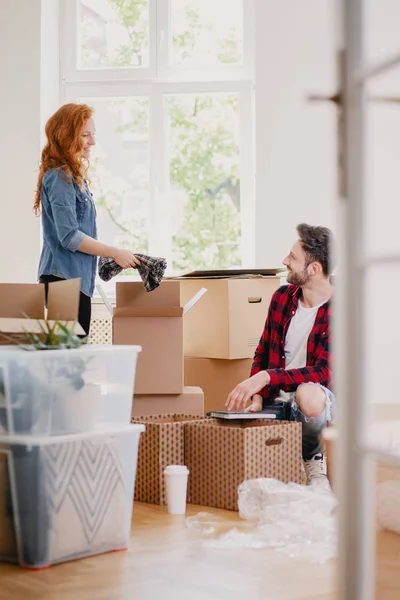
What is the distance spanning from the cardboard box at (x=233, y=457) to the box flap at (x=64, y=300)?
0.62 metres

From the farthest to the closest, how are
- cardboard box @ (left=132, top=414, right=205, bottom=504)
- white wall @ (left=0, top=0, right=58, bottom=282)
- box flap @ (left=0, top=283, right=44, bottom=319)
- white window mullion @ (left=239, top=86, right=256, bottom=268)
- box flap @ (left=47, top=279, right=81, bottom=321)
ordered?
white window mullion @ (left=239, top=86, right=256, bottom=268) < white wall @ (left=0, top=0, right=58, bottom=282) < cardboard box @ (left=132, top=414, right=205, bottom=504) < box flap @ (left=0, top=283, right=44, bottom=319) < box flap @ (left=47, top=279, right=81, bottom=321)

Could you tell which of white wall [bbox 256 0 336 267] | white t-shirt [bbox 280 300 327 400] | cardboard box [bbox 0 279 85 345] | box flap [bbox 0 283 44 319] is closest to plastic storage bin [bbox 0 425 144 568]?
cardboard box [bbox 0 279 85 345]

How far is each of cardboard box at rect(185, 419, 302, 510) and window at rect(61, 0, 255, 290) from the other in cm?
192

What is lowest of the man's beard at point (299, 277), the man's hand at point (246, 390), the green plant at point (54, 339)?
the man's hand at point (246, 390)

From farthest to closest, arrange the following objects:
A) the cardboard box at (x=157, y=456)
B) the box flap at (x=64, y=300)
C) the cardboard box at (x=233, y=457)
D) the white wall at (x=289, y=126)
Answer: the white wall at (x=289, y=126)
the cardboard box at (x=157, y=456)
the cardboard box at (x=233, y=457)
the box flap at (x=64, y=300)

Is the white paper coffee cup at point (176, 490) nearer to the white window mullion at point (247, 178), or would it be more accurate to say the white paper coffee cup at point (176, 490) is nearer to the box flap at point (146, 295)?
the box flap at point (146, 295)

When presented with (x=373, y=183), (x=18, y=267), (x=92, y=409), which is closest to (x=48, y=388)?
(x=92, y=409)

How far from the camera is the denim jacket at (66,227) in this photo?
9.54 ft

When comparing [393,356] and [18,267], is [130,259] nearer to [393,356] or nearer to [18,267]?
[18,267]

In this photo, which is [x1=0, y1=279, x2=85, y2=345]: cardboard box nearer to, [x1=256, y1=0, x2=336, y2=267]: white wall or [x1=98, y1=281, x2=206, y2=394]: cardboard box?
[x1=98, y1=281, x2=206, y2=394]: cardboard box

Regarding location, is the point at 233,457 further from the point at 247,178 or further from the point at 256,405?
the point at 247,178

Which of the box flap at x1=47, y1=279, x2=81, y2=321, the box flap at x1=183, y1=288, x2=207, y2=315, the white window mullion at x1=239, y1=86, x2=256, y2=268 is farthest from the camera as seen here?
the white window mullion at x1=239, y1=86, x2=256, y2=268

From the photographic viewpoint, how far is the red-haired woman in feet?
9.55

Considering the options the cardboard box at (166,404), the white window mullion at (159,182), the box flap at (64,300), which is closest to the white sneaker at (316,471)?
the cardboard box at (166,404)
